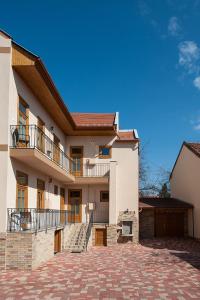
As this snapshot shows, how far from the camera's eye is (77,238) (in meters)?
18.8

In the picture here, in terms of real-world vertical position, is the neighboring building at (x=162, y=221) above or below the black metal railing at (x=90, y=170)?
below

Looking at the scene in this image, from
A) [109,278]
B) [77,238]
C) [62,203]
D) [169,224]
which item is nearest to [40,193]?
[77,238]

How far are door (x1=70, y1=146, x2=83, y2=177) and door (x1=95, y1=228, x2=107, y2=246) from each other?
379 centimetres

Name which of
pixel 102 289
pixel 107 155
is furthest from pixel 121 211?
pixel 102 289

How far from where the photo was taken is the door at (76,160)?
71.6ft

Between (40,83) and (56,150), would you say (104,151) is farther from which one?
(40,83)

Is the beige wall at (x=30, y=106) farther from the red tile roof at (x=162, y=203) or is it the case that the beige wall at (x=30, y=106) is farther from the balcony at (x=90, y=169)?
the red tile roof at (x=162, y=203)

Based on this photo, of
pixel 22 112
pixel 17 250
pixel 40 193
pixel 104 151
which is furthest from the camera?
pixel 104 151

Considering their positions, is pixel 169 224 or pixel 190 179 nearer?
pixel 190 179

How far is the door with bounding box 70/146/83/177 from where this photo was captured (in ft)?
71.6

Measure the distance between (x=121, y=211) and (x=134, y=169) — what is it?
2679mm

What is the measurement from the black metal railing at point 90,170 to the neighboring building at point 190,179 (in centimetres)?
545

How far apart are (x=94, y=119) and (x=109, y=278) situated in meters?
13.6

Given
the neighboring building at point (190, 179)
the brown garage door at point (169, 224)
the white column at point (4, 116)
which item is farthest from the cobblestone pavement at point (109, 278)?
the brown garage door at point (169, 224)
